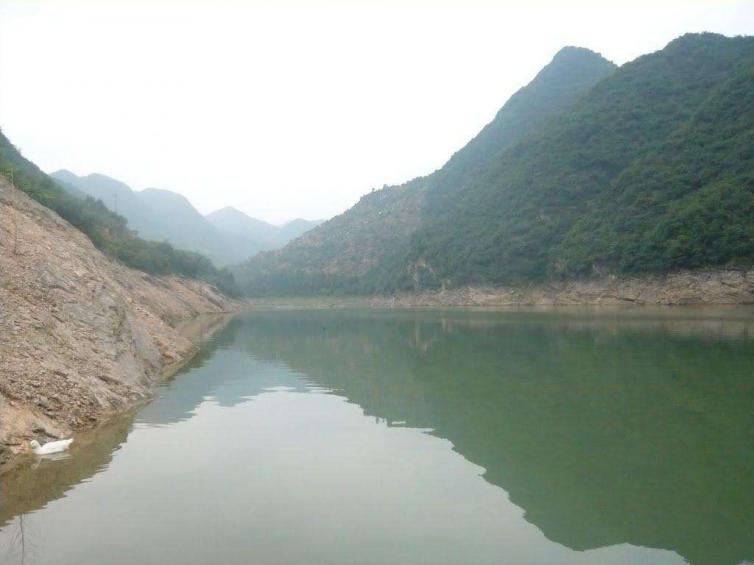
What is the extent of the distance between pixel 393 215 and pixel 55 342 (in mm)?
144212

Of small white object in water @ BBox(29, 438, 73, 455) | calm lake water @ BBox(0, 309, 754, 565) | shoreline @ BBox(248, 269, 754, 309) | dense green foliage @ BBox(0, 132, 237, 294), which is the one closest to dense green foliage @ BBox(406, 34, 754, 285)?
shoreline @ BBox(248, 269, 754, 309)

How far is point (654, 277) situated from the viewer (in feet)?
203

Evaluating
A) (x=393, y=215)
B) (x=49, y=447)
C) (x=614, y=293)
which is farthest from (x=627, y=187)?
(x=393, y=215)

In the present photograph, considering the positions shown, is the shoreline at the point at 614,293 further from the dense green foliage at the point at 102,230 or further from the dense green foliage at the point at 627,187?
→ the dense green foliage at the point at 102,230

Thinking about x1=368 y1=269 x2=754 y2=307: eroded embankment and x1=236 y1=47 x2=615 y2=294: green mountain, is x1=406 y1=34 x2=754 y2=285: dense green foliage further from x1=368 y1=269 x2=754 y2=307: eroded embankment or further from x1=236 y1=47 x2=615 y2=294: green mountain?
x1=236 y1=47 x2=615 y2=294: green mountain

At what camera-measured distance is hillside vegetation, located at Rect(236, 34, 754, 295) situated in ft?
204

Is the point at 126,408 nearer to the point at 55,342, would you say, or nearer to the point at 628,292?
the point at 55,342

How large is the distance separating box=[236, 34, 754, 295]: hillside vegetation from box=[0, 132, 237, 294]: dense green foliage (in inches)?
1529

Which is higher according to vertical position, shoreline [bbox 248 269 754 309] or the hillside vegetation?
the hillside vegetation

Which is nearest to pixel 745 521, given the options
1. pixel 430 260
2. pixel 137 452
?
pixel 137 452

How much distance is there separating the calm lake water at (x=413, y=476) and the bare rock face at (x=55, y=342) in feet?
2.54

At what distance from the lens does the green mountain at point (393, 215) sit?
139 meters

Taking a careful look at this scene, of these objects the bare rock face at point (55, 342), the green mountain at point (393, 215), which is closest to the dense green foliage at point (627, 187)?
the green mountain at point (393, 215)

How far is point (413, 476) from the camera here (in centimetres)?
987
